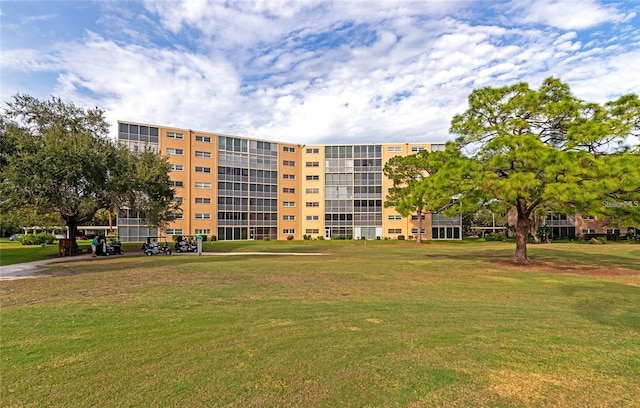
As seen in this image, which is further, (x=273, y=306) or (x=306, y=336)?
(x=273, y=306)

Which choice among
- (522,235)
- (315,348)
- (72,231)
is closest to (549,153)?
(522,235)

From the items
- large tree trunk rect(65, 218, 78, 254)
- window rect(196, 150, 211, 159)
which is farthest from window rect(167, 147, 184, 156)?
large tree trunk rect(65, 218, 78, 254)

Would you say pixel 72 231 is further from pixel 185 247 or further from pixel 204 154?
pixel 204 154

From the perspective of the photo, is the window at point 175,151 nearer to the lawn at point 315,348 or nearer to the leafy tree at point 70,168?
the leafy tree at point 70,168

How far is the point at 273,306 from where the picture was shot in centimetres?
1002

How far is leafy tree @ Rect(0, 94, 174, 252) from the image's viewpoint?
24750mm

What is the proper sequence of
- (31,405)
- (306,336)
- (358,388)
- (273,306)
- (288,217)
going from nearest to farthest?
(31,405), (358,388), (306,336), (273,306), (288,217)

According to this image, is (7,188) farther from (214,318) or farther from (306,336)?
(306,336)

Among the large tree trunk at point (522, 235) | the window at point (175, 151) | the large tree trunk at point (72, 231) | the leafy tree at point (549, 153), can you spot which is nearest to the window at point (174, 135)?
the window at point (175, 151)

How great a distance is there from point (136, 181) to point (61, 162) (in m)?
5.99

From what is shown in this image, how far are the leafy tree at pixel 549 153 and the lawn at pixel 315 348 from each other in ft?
27.8

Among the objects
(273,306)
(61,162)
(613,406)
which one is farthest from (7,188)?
(613,406)

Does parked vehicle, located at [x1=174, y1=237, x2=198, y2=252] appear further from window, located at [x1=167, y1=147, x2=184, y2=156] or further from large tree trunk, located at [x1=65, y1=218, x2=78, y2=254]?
window, located at [x1=167, y1=147, x2=184, y2=156]

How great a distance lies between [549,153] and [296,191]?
58719 mm
